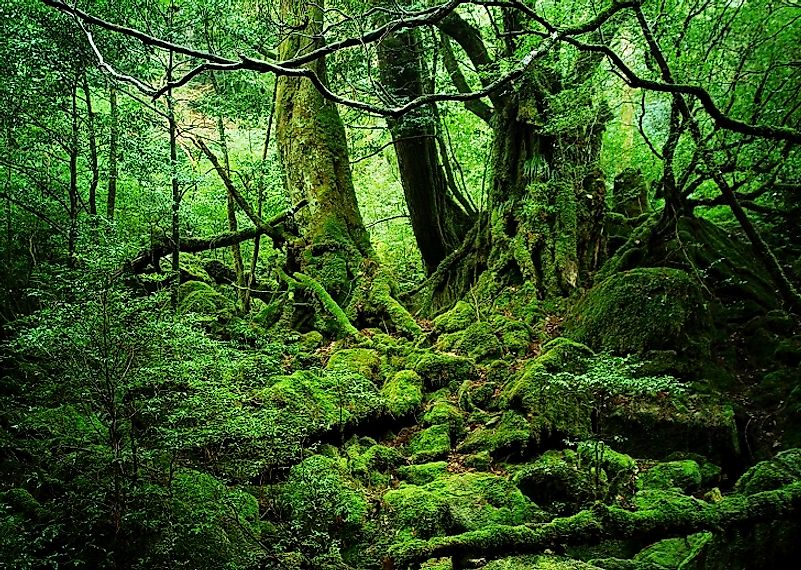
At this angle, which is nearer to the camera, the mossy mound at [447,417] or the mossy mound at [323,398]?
the mossy mound at [323,398]

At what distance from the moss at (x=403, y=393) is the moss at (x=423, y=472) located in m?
0.94

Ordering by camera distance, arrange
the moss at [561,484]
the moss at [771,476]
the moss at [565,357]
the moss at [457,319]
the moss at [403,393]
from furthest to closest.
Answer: the moss at [457,319]
the moss at [403,393]
the moss at [565,357]
the moss at [561,484]
the moss at [771,476]

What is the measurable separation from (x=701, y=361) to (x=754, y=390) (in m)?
0.59

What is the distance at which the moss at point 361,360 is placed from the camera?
21.8 ft

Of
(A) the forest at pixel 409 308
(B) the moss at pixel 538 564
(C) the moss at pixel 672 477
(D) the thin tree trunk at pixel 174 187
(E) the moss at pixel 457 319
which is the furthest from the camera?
(E) the moss at pixel 457 319

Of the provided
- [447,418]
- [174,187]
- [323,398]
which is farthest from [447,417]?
[174,187]

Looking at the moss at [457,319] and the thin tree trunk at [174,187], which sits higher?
the thin tree trunk at [174,187]

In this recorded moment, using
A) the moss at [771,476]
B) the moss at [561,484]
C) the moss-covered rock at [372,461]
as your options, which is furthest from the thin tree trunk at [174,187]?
the moss at [771,476]

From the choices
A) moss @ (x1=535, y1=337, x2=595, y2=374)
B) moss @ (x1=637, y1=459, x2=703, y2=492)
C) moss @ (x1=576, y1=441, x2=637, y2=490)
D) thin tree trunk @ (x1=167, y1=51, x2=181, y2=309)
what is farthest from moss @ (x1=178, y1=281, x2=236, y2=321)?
moss @ (x1=637, y1=459, x2=703, y2=492)

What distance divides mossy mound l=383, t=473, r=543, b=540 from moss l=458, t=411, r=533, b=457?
0.64m

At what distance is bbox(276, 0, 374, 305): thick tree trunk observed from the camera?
8859mm

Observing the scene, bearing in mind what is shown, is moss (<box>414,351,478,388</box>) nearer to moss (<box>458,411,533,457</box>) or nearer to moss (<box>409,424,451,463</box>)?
moss (<box>409,424,451,463</box>)

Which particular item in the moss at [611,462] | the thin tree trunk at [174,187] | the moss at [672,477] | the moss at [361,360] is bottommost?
the moss at [672,477]

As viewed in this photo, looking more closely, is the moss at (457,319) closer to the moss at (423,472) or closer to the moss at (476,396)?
the moss at (476,396)
